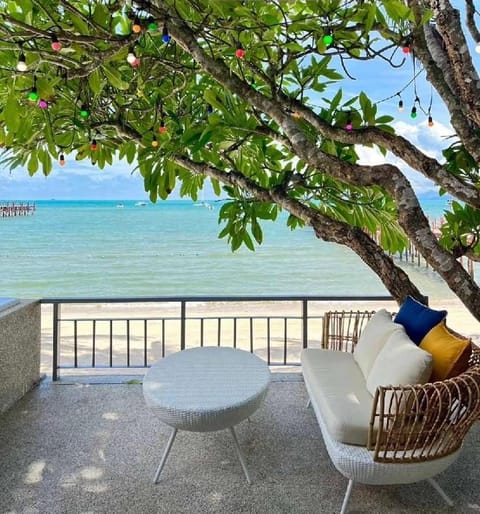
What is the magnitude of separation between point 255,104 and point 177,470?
1.88 meters

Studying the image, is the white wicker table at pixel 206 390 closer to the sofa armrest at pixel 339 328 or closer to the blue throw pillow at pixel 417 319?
the sofa armrest at pixel 339 328

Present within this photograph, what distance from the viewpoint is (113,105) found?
259 centimetres

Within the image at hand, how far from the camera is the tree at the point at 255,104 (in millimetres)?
1672

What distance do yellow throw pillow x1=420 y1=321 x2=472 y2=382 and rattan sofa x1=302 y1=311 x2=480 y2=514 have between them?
59 millimetres

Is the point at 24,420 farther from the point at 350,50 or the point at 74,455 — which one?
the point at 350,50

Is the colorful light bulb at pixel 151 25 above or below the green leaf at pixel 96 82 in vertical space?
above

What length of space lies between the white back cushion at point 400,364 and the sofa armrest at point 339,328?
784mm

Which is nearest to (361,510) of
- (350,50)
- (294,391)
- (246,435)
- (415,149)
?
(246,435)

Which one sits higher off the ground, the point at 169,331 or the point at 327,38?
the point at 327,38

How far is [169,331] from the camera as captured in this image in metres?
7.02

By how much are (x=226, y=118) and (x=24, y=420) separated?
7.20 feet

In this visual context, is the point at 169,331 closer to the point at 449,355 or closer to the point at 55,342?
the point at 55,342

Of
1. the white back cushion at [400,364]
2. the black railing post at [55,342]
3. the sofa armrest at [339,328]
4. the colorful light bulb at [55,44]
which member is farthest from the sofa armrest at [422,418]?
the black railing post at [55,342]

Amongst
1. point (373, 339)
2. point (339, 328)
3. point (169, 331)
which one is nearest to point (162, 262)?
point (169, 331)
